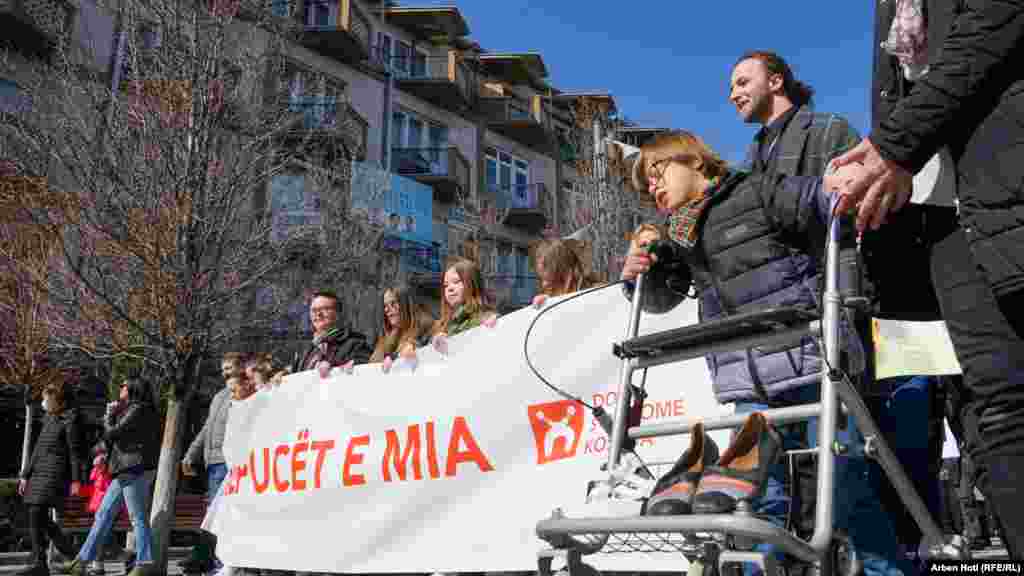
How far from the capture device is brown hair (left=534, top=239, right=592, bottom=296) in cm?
539

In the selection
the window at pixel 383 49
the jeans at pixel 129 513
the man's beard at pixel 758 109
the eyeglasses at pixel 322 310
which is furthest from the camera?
the window at pixel 383 49

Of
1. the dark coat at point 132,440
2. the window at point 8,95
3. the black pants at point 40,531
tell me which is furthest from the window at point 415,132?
the dark coat at point 132,440

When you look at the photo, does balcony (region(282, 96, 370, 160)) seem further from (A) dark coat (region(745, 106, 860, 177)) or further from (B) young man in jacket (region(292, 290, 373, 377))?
(A) dark coat (region(745, 106, 860, 177))

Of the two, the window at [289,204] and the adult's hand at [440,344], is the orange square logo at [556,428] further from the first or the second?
the window at [289,204]

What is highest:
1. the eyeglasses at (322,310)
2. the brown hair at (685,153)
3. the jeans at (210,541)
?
the eyeglasses at (322,310)

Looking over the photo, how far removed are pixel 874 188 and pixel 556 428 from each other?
9.25 feet

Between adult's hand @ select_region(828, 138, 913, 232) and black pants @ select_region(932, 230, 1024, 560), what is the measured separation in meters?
0.20

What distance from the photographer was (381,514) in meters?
5.27

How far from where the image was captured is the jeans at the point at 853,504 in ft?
8.86

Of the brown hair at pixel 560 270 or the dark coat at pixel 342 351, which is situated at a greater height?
the brown hair at pixel 560 270

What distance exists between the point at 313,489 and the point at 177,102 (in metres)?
8.90

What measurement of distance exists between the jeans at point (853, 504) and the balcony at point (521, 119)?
3144 centimetres

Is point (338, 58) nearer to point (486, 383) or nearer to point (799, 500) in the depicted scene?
point (486, 383)

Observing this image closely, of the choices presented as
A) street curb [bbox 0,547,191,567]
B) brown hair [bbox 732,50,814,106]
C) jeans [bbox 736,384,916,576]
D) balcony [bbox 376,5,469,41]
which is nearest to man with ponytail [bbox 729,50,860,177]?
brown hair [bbox 732,50,814,106]
